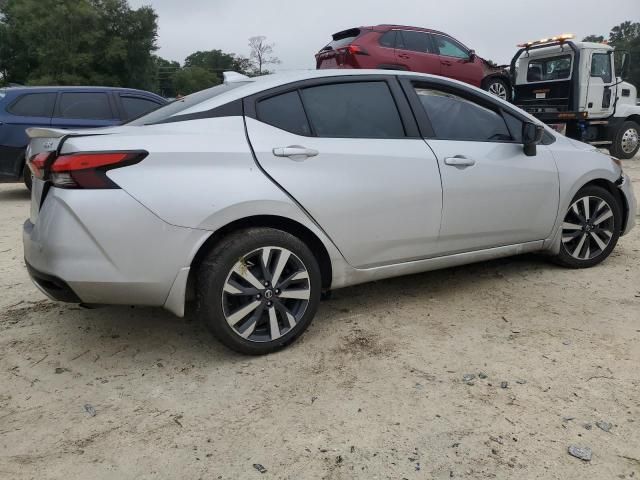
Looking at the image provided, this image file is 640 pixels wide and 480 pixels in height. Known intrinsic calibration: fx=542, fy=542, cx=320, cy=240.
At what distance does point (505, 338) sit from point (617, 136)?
10838mm

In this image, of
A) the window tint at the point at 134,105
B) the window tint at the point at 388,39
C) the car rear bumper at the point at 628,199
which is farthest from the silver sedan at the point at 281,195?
the window tint at the point at 388,39

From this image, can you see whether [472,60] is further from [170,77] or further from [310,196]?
[170,77]

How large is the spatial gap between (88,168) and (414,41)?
28.4ft

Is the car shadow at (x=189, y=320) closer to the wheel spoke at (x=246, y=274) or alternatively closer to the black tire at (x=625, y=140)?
the wheel spoke at (x=246, y=274)

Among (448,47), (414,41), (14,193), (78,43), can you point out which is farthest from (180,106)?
(78,43)

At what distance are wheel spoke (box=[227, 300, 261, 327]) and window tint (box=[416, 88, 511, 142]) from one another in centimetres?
162

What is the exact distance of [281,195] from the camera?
2.84 metres

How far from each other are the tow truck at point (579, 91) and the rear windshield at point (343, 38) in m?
4.46

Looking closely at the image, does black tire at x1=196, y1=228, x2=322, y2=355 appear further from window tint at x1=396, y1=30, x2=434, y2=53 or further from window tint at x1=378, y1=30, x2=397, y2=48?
window tint at x1=396, y1=30, x2=434, y2=53

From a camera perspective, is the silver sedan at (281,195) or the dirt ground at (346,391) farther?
the silver sedan at (281,195)

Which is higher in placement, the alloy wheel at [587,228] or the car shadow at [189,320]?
the alloy wheel at [587,228]

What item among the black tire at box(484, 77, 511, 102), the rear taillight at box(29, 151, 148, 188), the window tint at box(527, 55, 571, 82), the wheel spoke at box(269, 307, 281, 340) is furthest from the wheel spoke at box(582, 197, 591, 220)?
the window tint at box(527, 55, 571, 82)

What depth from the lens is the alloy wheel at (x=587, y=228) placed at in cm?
412

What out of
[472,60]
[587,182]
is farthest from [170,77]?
[587,182]
